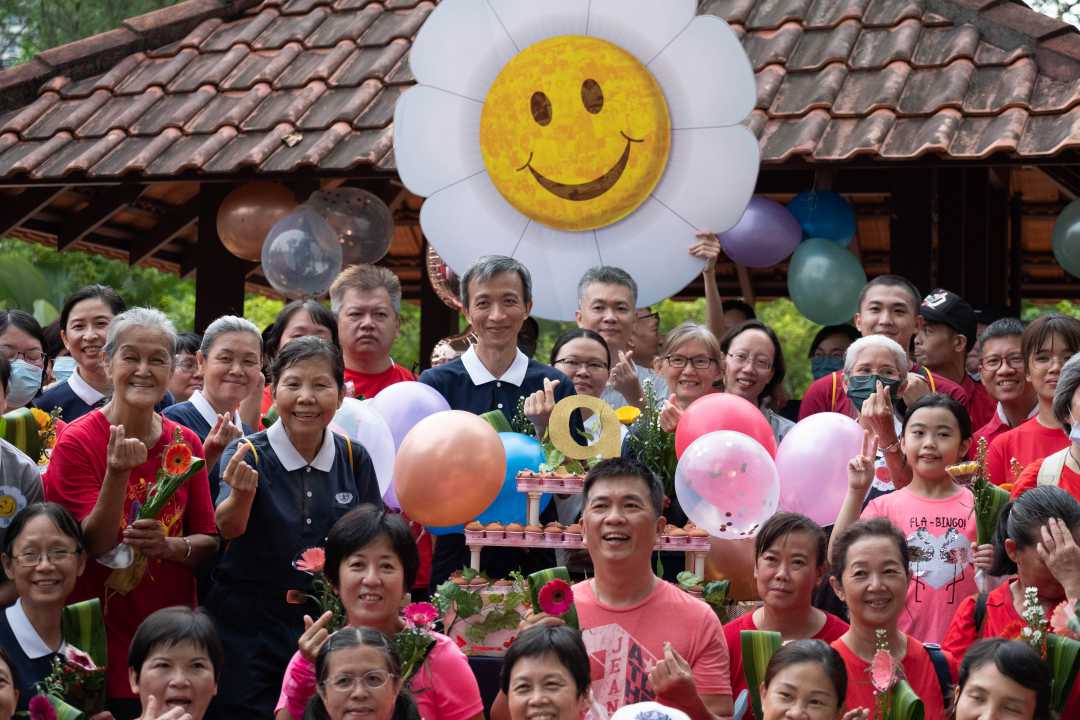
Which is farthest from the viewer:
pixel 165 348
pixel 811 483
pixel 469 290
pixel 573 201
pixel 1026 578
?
pixel 573 201

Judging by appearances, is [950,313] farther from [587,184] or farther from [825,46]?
[825,46]

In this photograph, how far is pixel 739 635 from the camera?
4605mm

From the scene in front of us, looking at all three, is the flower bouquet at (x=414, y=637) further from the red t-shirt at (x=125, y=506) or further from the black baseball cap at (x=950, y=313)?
the black baseball cap at (x=950, y=313)

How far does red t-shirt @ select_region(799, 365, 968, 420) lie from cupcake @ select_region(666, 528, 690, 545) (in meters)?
1.22

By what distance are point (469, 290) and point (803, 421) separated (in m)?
1.27

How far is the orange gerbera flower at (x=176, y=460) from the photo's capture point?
15.5 feet

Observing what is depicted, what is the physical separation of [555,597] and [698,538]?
29.0 inches

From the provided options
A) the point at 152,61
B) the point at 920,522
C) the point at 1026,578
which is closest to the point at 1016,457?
the point at 920,522

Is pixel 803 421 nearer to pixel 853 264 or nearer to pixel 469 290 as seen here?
pixel 469 290

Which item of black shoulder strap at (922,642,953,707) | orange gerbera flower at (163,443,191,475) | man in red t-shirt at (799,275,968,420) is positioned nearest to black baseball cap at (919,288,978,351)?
man in red t-shirt at (799,275,968,420)

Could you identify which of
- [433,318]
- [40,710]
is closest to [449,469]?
[40,710]

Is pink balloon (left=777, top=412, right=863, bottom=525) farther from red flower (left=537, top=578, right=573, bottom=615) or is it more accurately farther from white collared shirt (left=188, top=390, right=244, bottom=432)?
white collared shirt (left=188, top=390, right=244, bottom=432)

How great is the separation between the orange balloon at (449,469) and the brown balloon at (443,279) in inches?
88.0

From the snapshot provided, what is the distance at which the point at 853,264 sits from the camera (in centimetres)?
740
